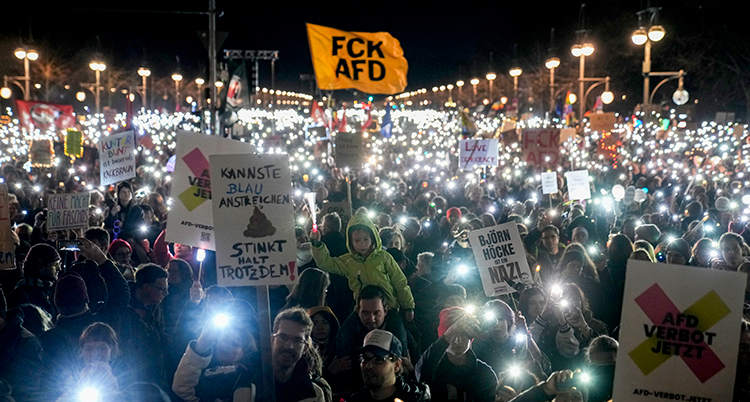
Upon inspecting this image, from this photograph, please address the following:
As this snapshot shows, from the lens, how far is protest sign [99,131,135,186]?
12.3 meters

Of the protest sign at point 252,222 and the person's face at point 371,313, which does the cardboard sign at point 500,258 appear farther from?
the protest sign at point 252,222

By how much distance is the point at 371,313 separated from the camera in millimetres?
5695

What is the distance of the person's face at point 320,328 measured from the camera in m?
5.87

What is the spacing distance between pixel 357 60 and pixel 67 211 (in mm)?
4297

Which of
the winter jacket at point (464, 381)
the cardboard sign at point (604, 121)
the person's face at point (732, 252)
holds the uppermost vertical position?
the cardboard sign at point (604, 121)

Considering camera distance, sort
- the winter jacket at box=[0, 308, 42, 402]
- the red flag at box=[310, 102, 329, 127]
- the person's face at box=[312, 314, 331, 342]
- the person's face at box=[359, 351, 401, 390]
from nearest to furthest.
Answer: the person's face at box=[359, 351, 401, 390], the winter jacket at box=[0, 308, 42, 402], the person's face at box=[312, 314, 331, 342], the red flag at box=[310, 102, 329, 127]

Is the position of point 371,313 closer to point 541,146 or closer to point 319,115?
point 541,146

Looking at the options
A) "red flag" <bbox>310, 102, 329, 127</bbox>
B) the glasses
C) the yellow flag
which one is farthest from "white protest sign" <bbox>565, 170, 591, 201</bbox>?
"red flag" <bbox>310, 102, 329, 127</bbox>

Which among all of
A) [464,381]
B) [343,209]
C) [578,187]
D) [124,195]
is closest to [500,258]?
[464,381]

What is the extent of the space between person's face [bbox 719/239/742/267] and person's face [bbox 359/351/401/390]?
536cm

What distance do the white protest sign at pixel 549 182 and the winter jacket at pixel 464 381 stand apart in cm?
998

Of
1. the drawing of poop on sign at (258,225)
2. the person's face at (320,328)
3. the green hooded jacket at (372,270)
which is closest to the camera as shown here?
the drawing of poop on sign at (258,225)

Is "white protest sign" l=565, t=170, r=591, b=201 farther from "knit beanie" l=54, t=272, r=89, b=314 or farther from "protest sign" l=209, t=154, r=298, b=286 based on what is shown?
"knit beanie" l=54, t=272, r=89, b=314

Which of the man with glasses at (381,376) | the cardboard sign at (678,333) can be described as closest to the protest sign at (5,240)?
the man with glasses at (381,376)
